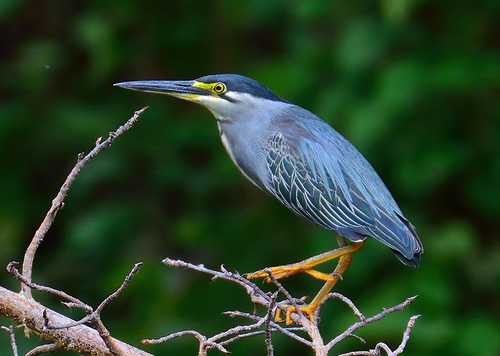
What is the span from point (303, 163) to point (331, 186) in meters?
0.13

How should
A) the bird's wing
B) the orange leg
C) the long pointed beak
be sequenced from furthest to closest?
1. the long pointed beak
2. the bird's wing
3. the orange leg

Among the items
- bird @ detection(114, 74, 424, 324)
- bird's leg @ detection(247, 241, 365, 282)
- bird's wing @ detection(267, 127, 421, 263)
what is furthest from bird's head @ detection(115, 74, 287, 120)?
bird's leg @ detection(247, 241, 365, 282)

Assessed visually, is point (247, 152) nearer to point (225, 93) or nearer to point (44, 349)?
point (225, 93)

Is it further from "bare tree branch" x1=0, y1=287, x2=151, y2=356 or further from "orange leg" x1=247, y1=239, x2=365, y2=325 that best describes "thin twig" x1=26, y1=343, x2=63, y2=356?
"orange leg" x1=247, y1=239, x2=365, y2=325

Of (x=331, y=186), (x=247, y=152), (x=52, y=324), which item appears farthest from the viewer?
(x=247, y=152)

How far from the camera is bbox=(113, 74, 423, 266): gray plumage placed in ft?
7.90

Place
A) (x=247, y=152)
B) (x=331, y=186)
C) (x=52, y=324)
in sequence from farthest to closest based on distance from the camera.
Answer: (x=247, y=152) < (x=331, y=186) < (x=52, y=324)

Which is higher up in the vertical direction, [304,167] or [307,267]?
[304,167]

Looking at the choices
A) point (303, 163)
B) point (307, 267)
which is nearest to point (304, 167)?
point (303, 163)

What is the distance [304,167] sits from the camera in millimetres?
2541

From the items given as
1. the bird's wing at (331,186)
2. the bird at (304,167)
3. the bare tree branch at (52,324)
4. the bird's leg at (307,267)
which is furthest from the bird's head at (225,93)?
the bare tree branch at (52,324)

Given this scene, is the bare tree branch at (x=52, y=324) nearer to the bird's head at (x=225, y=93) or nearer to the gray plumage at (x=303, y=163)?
the gray plumage at (x=303, y=163)

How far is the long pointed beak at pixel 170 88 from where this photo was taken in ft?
8.35

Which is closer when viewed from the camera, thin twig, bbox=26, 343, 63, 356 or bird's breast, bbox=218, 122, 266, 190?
thin twig, bbox=26, 343, 63, 356
